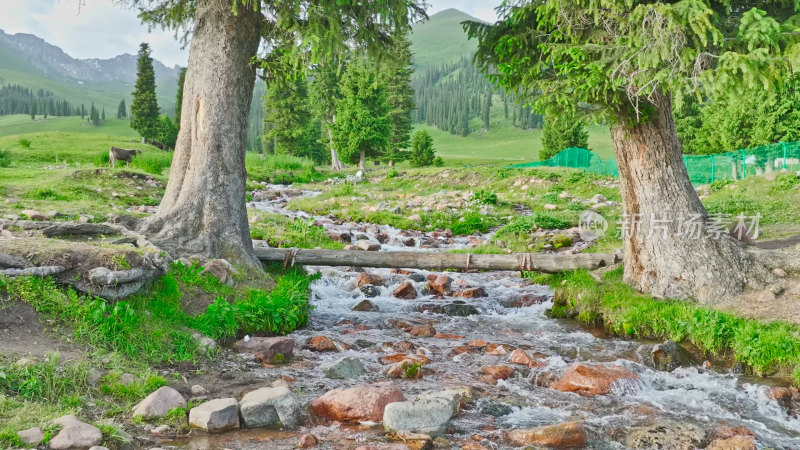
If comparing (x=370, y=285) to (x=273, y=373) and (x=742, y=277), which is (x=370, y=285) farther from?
(x=742, y=277)

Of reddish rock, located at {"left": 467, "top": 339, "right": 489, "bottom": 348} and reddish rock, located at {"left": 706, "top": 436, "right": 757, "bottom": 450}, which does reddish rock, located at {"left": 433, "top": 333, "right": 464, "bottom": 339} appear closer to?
reddish rock, located at {"left": 467, "top": 339, "right": 489, "bottom": 348}

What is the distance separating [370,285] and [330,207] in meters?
12.3

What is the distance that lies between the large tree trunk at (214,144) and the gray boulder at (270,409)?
4989 mm

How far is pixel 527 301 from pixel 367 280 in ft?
12.6

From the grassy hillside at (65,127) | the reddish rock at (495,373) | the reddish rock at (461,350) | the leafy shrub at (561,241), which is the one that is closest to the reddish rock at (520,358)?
the reddish rock at (495,373)

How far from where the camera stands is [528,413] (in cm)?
636

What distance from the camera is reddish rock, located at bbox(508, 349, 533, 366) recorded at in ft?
26.9

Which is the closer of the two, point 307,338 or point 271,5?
point 307,338

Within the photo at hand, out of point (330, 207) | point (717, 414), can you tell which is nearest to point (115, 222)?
point (717, 414)

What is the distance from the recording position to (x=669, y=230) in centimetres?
970

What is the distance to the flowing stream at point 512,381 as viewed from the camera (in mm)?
5809

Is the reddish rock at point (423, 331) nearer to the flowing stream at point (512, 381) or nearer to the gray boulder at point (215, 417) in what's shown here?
the flowing stream at point (512, 381)

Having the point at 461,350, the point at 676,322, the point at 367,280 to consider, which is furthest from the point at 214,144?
the point at 676,322

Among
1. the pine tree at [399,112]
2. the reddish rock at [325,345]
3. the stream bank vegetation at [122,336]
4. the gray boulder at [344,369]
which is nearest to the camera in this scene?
the stream bank vegetation at [122,336]
